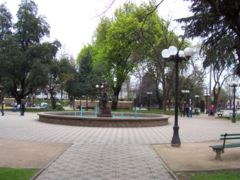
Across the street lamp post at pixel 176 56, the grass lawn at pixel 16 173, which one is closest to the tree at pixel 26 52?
the street lamp post at pixel 176 56

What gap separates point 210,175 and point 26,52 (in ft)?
153

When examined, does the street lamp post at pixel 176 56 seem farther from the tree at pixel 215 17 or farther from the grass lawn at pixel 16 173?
the grass lawn at pixel 16 173

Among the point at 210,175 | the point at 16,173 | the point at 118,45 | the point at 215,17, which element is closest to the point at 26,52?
the point at 118,45

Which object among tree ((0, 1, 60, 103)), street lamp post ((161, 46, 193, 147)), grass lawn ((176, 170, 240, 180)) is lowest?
grass lawn ((176, 170, 240, 180))

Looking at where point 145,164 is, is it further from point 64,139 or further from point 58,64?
point 58,64

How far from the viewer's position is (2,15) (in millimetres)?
56625

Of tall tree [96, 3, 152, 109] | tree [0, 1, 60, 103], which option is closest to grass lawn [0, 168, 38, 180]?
tree [0, 1, 60, 103]

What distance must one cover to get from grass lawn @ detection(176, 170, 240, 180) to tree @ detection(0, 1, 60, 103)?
43.3m

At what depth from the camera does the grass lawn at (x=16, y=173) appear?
9.32m

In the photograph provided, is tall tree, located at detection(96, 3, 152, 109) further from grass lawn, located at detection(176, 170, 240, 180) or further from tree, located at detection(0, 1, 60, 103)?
grass lawn, located at detection(176, 170, 240, 180)

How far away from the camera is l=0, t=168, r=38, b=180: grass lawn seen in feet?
30.6

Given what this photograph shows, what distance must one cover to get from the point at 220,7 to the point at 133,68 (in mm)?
52045

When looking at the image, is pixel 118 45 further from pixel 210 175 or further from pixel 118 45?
pixel 210 175

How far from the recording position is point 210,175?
10.2 metres
